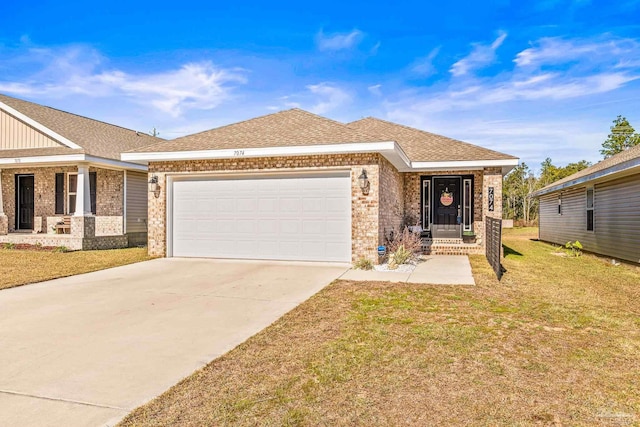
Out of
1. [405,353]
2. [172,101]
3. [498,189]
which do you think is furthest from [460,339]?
[172,101]

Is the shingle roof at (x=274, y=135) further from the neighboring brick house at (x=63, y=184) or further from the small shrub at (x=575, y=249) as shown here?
the small shrub at (x=575, y=249)

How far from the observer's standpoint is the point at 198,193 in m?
11.7

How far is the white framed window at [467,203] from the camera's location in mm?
14422

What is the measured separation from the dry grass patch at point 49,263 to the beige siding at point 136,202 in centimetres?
204

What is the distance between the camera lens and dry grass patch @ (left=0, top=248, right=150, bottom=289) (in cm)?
877

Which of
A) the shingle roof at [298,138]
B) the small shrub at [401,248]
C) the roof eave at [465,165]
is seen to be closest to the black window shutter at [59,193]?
the shingle roof at [298,138]

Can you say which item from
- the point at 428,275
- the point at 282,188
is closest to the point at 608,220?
the point at 428,275

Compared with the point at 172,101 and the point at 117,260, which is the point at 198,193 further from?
the point at 172,101

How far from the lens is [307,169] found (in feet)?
35.2

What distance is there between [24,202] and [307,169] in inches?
526

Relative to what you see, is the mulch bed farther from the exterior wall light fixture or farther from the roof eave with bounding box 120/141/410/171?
the exterior wall light fixture

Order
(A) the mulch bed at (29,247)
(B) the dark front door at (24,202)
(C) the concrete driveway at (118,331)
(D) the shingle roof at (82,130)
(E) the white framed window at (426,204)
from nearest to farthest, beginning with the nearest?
(C) the concrete driveway at (118,331) < (A) the mulch bed at (29,247) < (E) the white framed window at (426,204) < (D) the shingle roof at (82,130) < (B) the dark front door at (24,202)

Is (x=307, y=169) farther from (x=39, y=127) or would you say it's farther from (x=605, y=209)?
(x=39, y=127)

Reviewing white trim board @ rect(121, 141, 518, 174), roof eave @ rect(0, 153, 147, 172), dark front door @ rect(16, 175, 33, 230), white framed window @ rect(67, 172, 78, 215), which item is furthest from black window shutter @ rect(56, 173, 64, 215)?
white trim board @ rect(121, 141, 518, 174)
